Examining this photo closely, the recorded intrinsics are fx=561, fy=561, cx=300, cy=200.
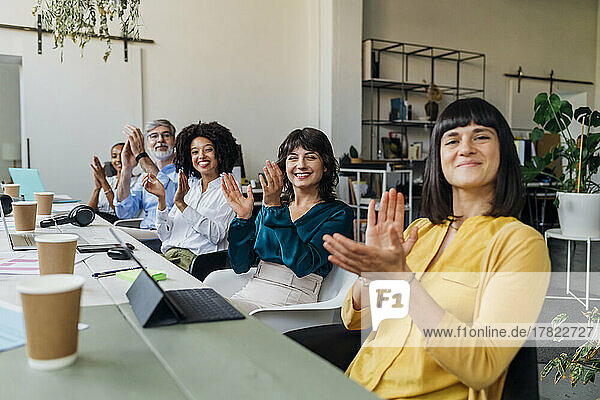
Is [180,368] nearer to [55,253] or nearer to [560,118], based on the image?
[55,253]

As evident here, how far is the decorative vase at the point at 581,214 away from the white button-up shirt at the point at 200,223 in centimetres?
262

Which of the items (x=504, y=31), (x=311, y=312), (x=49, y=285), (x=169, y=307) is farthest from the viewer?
(x=504, y=31)

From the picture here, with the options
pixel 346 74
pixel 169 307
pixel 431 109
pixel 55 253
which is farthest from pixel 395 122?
pixel 169 307

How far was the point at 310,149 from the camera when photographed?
2.26 meters

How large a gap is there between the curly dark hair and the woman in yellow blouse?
1.78 meters

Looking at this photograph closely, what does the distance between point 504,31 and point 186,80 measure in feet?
17.0

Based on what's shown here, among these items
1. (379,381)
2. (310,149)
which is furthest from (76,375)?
(310,149)

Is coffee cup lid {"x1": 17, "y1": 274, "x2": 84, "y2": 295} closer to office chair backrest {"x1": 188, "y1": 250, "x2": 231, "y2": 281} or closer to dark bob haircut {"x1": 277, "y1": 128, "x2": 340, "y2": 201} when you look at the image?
dark bob haircut {"x1": 277, "y1": 128, "x2": 340, "y2": 201}

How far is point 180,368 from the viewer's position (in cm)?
84

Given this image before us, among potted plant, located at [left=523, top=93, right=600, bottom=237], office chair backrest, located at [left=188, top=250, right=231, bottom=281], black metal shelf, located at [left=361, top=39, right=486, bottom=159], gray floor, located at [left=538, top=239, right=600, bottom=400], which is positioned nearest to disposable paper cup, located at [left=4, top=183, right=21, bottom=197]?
office chair backrest, located at [left=188, top=250, right=231, bottom=281]

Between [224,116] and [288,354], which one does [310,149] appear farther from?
[224,116]

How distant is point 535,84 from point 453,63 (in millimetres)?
1686

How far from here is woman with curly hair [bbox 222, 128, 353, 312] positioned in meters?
2.08

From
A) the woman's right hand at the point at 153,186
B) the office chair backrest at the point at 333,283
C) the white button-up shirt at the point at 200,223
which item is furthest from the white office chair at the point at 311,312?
the woman's right hand at the point at 153,186
